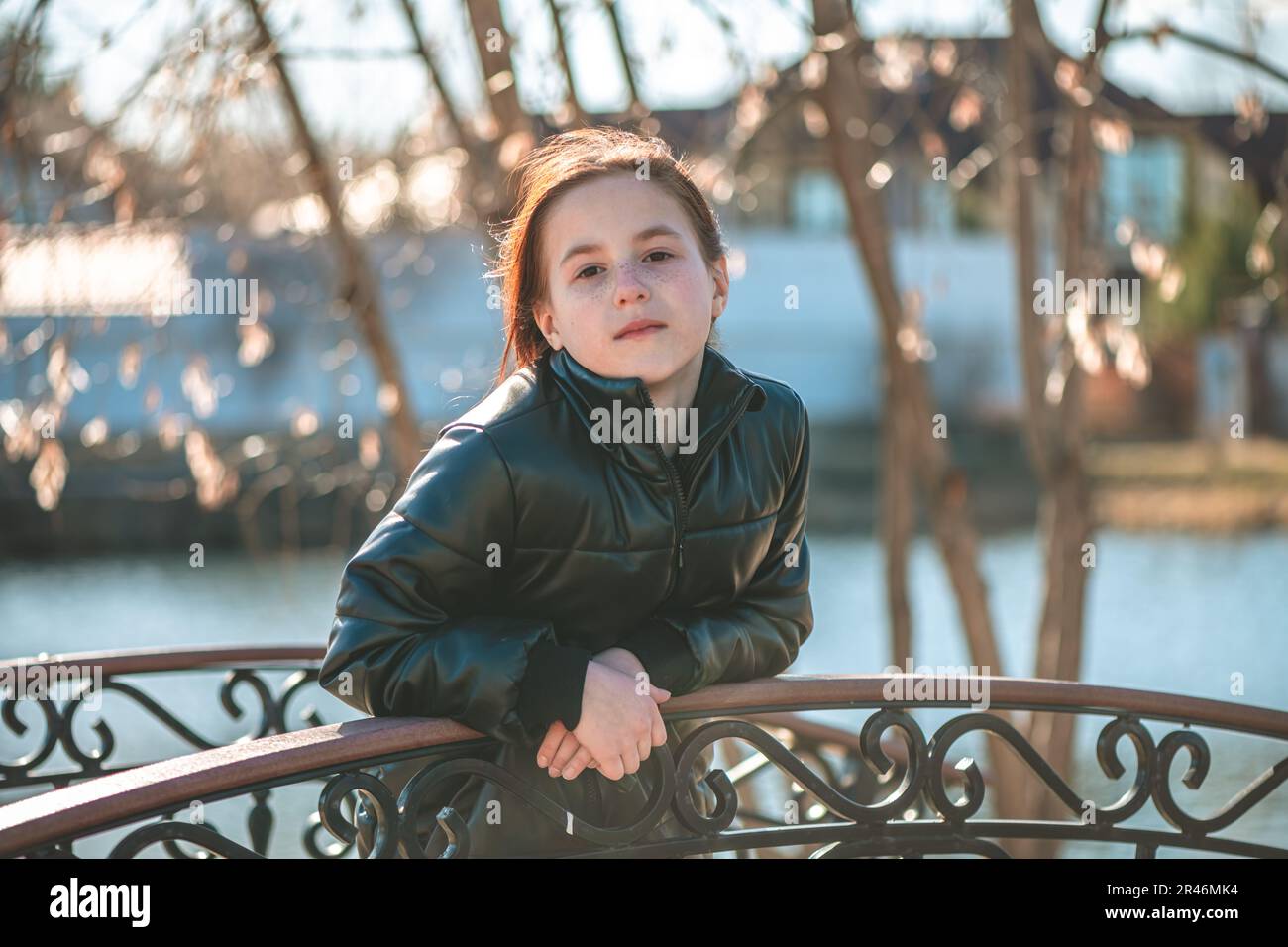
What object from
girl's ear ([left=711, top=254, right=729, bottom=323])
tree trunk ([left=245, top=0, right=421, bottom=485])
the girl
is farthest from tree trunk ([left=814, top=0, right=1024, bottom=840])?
the girl

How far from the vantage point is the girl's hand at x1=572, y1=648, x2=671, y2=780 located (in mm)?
1681

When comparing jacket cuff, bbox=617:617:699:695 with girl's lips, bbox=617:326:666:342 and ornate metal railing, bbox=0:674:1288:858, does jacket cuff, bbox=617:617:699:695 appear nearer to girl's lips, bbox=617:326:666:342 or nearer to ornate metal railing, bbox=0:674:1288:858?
ornate metal railing, bbox=0:674:1288:858

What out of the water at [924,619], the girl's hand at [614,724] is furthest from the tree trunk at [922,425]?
the girl's hand at [614,724]

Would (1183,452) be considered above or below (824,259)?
below

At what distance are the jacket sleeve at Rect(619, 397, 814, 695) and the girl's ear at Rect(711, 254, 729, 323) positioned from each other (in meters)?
0.17

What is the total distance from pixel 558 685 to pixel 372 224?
166 inches

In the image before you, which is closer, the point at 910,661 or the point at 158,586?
the point at 910,661

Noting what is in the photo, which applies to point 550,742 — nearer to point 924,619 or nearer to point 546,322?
point 546,322

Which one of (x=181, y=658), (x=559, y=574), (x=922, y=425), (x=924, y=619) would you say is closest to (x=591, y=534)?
(x=559, y=574)

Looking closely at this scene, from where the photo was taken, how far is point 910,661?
3.89 m
